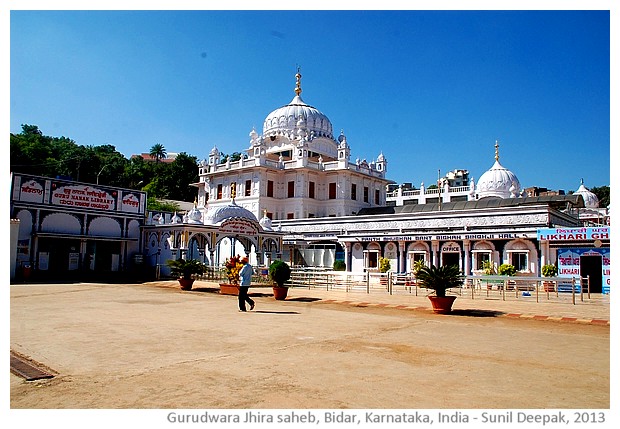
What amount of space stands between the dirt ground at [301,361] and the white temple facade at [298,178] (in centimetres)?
3270

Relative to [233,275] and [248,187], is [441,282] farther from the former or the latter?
[248,187]

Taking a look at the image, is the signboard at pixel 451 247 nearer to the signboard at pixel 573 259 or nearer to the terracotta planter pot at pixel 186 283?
the signboard at pixel 573 259

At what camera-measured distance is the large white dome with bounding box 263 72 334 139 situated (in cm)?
5275

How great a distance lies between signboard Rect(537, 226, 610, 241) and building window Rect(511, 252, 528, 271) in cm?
171

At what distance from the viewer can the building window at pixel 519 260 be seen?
28.5 m

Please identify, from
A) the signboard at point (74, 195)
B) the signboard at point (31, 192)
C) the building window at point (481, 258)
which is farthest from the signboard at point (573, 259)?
the signboard at point (31, 192)

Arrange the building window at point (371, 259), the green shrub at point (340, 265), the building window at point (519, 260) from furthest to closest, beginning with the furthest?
1. the green shrub at point (340, 265)
2. the building window at point (371, 259)
3. the building window at point (519, 260)

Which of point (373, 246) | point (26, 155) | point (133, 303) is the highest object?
point (26, 155)

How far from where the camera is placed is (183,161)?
75.8 metres

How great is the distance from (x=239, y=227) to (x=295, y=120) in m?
24.4

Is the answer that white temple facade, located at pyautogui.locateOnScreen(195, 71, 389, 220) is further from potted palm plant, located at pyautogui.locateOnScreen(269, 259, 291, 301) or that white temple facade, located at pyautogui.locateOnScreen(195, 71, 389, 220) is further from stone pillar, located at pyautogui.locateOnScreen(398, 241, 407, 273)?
potted palm plant, located at pyautogui.locateOnScreen(269, 259, 291, 301)
